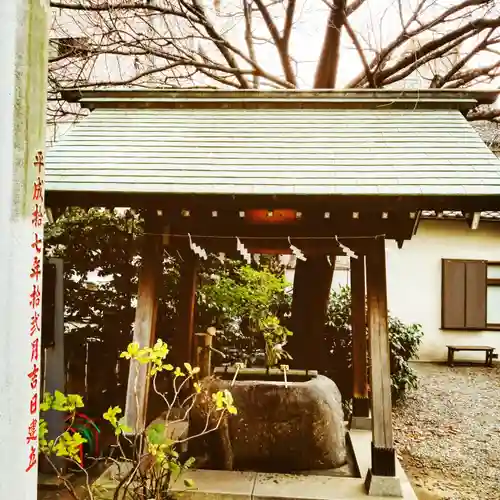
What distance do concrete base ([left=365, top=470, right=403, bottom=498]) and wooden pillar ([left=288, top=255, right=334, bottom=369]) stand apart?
302cm

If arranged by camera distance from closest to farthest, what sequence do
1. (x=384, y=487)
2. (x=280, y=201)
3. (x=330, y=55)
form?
(x=280, y=201) < (x=384, y=487) < (x=330, y=55)

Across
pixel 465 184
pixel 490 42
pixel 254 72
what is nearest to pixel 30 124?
pixel 465 184

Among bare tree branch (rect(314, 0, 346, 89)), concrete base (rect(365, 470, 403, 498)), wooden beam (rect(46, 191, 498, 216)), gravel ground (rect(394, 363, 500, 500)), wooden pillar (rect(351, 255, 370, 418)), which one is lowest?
gravel ground (rect(394, 363, 500, 500))

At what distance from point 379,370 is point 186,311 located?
3.12 meters

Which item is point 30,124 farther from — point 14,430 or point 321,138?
point 321,138

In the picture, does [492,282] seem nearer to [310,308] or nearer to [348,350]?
[348,350]

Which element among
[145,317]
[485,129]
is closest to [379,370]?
[145,317]

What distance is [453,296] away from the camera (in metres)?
13.0

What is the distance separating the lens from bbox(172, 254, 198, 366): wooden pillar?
7445mm

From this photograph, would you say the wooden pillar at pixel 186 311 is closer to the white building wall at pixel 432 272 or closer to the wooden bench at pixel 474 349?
the white building wall at pixel 432 272

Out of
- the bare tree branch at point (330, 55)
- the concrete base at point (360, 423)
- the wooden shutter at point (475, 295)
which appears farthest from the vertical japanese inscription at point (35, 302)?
the wooden shutter at point (475, 295)

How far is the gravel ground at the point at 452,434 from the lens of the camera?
6.30 m

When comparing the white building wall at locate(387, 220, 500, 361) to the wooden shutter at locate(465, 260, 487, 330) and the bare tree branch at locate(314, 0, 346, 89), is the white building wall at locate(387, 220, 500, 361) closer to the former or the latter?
the wooden shutter at locate(465, 260, 487, 330)

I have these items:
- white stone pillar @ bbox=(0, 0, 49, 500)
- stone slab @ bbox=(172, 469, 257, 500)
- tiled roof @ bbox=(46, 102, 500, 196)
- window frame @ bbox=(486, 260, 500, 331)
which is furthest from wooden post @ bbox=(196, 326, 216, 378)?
window frame @ bbox=(486, 260, 500, 331)
